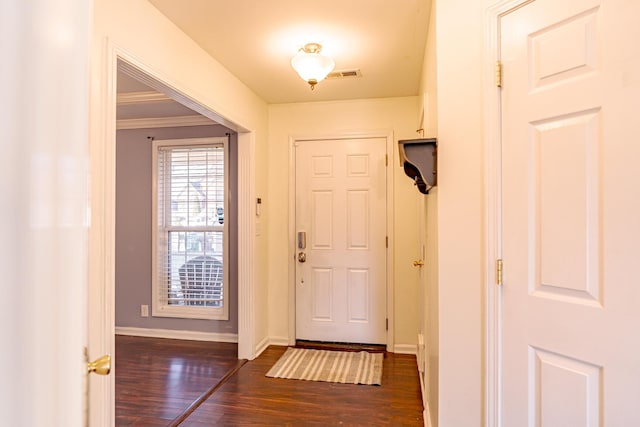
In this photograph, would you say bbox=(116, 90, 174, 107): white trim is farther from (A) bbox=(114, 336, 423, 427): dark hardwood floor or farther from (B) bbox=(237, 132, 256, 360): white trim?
(A) bbox=(114, 336, 423, 427): dark hardwood floor

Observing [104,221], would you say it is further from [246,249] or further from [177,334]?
[177,334]

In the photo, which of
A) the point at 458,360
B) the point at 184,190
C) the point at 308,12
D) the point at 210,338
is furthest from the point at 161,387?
the point at 308,12

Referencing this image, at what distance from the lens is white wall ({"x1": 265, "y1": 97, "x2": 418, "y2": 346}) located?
358 cm

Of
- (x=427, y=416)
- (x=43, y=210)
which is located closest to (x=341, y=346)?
(x=427, y=416)

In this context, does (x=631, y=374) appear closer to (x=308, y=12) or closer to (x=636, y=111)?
(x=636, y=111)

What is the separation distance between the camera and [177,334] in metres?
4.06

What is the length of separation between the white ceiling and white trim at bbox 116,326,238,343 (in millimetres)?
2630

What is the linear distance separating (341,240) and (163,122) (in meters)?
2.39

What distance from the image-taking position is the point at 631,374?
1.10 meters

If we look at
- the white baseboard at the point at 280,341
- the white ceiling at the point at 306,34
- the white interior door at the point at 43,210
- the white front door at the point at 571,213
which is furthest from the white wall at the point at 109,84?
the white baseboard at the point at 280,341

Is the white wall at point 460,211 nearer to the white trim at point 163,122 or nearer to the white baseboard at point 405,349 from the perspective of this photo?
the white baseboard at point 405,349

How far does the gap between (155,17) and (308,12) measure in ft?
2.88

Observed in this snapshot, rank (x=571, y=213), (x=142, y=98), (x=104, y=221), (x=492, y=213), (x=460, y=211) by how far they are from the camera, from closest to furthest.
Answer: (x=571, y=213), (x=492, y=213), (x=460, y=211), (x=104, y=221), (x=142, y=98)

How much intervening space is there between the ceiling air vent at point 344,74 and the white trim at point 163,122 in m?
1.55
